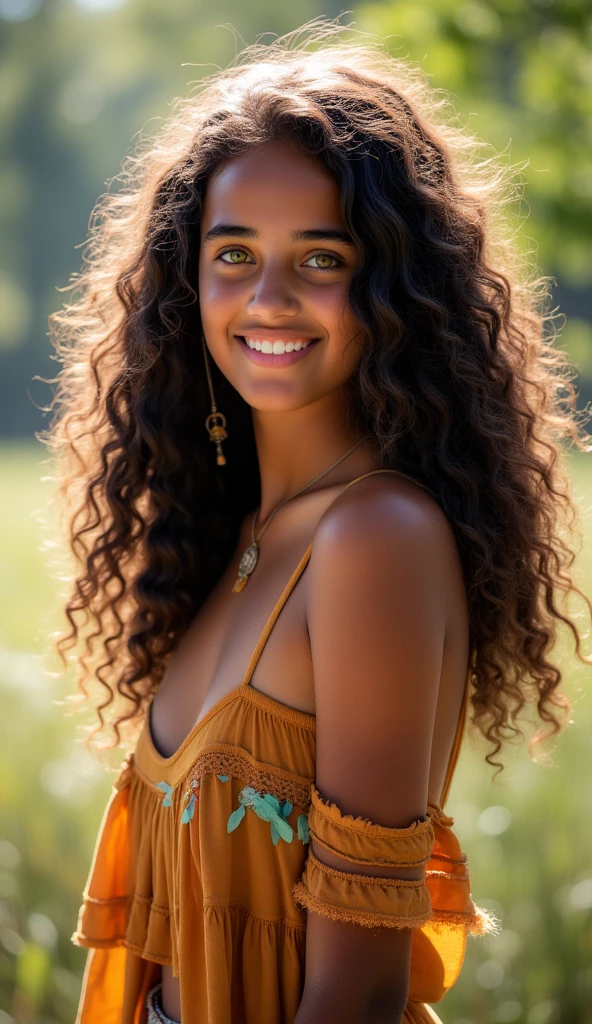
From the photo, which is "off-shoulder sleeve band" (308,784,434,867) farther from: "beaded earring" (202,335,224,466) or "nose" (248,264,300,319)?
"beaded earring" (202,335,224,466)

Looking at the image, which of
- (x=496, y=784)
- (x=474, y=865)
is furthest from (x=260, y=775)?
(x=474, y=865)

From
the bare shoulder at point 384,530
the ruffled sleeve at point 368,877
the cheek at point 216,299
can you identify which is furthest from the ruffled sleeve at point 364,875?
the cheek at point 216,299

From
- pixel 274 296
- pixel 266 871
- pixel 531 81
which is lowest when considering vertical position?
pixel 266 871

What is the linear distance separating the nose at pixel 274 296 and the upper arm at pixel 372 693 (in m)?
0.40

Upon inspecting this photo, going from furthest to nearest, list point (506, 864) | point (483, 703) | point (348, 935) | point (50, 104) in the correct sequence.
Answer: point (50, 104), point (506, 864), point (483, 703), point (348, 935)

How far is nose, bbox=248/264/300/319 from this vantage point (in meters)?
1.74

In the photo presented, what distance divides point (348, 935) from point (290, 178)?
1.16 metres

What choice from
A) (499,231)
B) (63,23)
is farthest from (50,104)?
(499,231)

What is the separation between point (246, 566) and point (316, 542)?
0.50m

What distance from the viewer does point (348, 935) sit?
148 cm

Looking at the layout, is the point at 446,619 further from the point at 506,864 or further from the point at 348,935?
the point at 506,864

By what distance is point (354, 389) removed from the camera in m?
1.87

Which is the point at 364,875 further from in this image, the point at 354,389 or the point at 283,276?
the point at 283,276

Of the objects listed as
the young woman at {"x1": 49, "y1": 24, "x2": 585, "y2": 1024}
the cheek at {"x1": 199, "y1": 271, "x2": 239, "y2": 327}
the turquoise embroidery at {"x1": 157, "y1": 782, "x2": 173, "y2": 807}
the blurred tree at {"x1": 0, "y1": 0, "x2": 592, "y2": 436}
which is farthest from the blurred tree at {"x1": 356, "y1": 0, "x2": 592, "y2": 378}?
the blurred tree at {"x1": 0, "y1": 0, "x2": 592, "y2": 436}
